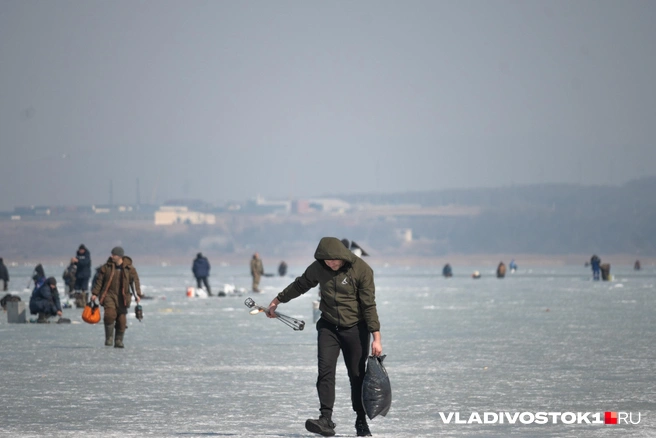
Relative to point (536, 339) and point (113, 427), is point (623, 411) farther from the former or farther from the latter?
point (536, 339)

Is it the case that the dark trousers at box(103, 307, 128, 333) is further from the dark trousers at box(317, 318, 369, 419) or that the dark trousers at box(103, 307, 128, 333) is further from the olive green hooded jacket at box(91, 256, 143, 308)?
the dark trousers at box(317, 318, 369, 419)

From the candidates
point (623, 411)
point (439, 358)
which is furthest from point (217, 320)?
point (623, 411)

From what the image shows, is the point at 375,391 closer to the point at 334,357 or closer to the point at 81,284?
the point at 334,357

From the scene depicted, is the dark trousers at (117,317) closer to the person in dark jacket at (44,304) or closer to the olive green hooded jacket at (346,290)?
the person in dark jacket at (44,304)

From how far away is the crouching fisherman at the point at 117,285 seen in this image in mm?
17766

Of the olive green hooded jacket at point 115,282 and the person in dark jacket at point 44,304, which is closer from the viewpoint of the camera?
the olive green hooded jacket at point 115,282

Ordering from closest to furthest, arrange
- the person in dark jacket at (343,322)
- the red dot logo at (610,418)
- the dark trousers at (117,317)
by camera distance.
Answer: the person in dark jacket at (343,322), the red dot logo at (610,418), the dark trousers at (117,317)

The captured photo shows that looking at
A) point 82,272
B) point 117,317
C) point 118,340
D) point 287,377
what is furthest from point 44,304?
point 287,377

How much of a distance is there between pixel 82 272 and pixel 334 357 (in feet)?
74.7

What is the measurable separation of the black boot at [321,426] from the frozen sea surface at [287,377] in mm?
337

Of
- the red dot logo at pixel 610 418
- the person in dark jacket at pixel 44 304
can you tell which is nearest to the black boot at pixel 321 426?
the red dot logo at pixel 610 418

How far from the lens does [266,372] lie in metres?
14.7

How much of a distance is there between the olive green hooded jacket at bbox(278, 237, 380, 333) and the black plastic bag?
1.03 ft

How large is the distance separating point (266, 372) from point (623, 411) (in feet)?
17.7
